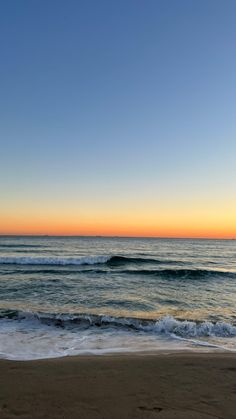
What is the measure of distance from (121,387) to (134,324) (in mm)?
4689

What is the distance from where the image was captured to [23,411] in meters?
3.89

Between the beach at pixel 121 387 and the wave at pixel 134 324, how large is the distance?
2436mm

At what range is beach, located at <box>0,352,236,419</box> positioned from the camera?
12.9ft

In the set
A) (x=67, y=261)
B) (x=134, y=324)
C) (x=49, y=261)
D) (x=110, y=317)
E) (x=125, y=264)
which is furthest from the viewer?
(x=49, y=261)

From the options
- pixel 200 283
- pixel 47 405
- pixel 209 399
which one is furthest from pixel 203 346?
pixel 200 283

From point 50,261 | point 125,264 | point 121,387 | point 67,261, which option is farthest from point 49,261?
point 121,387

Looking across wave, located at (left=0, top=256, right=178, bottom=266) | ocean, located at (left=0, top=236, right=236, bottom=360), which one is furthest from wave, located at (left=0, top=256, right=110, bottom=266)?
ocean, located at (left=0, top=236, right=236, bottom=360)

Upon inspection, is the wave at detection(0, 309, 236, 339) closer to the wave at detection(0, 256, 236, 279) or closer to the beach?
the beach

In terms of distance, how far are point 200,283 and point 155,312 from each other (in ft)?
29.0

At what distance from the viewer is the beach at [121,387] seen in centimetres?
392

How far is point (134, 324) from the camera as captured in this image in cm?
928

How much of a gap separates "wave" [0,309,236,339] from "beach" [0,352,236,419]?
7.99 feet

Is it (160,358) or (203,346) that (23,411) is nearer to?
(160,358)

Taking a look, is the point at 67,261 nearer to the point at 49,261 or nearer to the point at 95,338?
the point at 49,261
